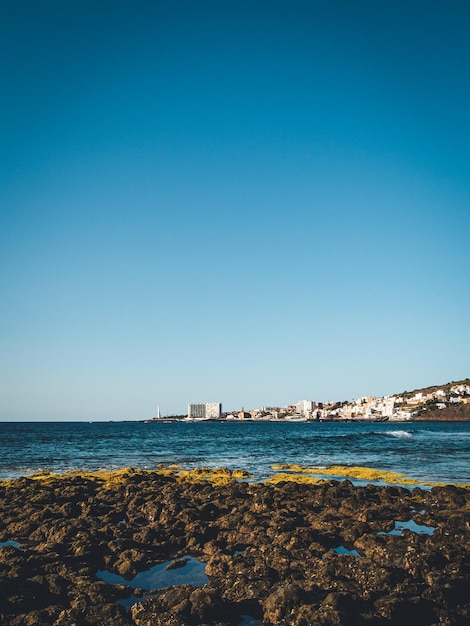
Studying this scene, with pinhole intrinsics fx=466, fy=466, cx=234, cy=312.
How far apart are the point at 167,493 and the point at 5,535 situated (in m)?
7.28

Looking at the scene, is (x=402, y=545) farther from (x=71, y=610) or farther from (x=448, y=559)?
(x=71, y=610)

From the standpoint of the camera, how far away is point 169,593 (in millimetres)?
9570

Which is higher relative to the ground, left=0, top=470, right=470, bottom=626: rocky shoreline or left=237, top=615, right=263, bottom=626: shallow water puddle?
left=0, top=470, right=470, bottom=626: rocky shoreline

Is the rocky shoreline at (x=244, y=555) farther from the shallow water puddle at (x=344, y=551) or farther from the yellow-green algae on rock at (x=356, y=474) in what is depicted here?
the yellow-green algae on rock at (x=356, y=474)

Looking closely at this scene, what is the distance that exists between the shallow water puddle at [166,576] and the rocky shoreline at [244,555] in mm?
196

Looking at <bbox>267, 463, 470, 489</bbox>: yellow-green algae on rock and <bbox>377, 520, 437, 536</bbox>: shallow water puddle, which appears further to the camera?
<bbox>267, 463, 470, 489</bbox>: yellow-green algae on rock

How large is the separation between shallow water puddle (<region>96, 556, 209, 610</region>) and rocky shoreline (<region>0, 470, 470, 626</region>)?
Answer: 0.20 m

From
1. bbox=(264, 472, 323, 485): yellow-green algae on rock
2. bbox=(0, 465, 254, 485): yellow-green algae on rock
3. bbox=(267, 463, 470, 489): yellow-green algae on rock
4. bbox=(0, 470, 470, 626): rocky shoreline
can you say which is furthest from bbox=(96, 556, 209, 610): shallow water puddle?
bbox=(267, 463, 470, 489): yellow-green algae on rock

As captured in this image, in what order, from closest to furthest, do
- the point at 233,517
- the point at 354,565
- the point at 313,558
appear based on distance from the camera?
the point at 354,565 < the point at 313,558 < the point at 233,517

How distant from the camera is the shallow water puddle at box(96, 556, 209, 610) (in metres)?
11.6

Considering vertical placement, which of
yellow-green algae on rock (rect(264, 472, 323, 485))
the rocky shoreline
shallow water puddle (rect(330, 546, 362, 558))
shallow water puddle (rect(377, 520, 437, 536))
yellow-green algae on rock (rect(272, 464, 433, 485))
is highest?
the rocky shoreline

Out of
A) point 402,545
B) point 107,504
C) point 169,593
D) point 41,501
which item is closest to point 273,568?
point 169,593

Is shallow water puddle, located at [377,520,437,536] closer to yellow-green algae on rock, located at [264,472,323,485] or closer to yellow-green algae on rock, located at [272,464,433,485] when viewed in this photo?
yellow-green algae on rock, located at [264,472,323,485]

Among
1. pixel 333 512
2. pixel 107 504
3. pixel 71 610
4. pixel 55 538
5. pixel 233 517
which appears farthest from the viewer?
pixel 107 504
